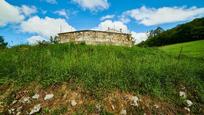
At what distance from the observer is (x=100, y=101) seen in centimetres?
746

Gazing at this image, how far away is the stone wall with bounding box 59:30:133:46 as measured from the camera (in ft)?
67.9

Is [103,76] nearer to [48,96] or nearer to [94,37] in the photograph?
[48,96]

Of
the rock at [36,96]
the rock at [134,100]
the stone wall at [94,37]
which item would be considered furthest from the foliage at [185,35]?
the rock at [36,96]

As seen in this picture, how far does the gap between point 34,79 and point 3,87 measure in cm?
107

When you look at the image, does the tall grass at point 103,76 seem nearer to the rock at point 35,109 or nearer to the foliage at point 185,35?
the rock at point 35,109

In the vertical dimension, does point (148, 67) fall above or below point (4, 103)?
above

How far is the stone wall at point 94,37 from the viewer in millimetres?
20688

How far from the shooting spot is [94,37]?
20891mm

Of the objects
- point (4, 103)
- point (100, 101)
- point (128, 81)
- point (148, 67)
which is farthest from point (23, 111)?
point (148, 67)

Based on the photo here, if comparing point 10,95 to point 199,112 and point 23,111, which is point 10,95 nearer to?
point 23,111

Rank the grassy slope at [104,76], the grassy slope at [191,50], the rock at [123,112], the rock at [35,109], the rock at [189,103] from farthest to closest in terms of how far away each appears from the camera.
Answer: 1. the grassy slope at [191,50]
2. the rock at [189,103]
3. the grassy slope at [104,76]
4. the rock at [123,112]
5. the rock at [35,109]

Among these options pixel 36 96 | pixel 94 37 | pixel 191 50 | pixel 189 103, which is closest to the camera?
pixel 36 96

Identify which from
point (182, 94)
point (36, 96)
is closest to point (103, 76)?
point (36, 96)

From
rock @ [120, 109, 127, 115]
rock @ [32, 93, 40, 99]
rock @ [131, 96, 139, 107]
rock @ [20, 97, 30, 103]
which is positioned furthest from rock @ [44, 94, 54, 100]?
rock @ [131, 96, 139, 107]
